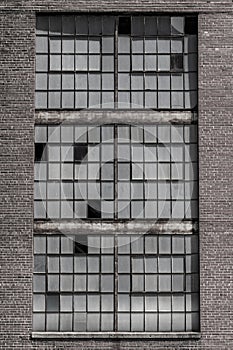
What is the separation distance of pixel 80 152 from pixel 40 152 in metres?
1.09

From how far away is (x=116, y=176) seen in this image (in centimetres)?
2250

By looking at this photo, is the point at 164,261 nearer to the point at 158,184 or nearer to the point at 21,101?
the point at 158,184

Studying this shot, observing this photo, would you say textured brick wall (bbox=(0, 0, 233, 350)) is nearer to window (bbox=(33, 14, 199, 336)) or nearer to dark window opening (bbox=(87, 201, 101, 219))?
window (bbox=(33, 14, 199, 336))

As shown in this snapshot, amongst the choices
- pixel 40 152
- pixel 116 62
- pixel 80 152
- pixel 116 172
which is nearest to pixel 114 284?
pixel 116 172

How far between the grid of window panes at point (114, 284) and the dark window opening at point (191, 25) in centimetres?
570

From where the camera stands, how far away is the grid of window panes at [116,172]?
22.4 m

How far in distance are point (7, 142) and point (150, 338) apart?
6.39 meters

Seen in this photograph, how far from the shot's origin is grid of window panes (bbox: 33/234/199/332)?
22.1m

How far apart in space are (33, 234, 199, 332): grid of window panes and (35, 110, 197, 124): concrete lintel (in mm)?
3117

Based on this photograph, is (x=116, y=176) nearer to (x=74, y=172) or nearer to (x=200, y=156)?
(x=74, y=172)

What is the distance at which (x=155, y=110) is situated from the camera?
22.8m

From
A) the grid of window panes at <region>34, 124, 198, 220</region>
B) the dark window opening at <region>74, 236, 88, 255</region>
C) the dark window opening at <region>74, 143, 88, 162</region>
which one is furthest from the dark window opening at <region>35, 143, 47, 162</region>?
the dark window opening at <region>74, 236, 88, 255</region>

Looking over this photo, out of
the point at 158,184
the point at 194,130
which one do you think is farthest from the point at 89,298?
the point at 194,130

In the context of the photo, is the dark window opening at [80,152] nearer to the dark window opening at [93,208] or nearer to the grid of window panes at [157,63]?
the dark window opening at [93,208]
